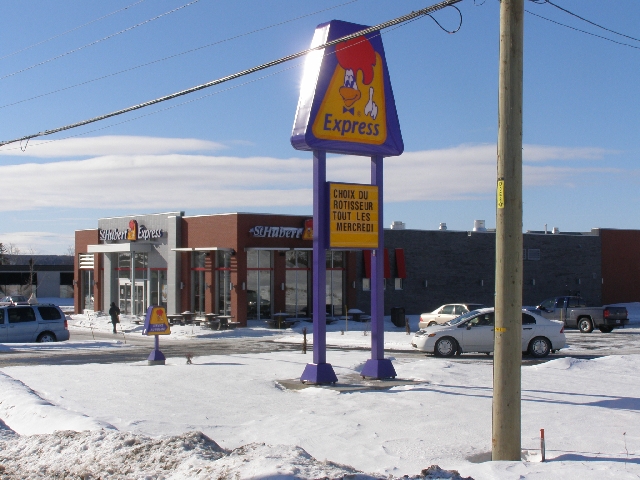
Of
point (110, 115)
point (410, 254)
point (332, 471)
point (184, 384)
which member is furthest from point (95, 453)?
point (410, 254)

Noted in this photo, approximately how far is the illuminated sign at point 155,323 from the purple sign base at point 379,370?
5742 millimetres

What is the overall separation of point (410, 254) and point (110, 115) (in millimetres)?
30525

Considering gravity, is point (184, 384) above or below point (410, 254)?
below

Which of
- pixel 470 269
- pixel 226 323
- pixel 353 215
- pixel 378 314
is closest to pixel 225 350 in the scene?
pixel 226 323

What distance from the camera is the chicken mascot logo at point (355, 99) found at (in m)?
14.6

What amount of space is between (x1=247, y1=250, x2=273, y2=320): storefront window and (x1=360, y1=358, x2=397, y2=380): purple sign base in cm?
2454

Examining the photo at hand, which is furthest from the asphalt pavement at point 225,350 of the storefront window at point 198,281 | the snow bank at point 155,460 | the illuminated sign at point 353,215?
the snow bank at point 155,460

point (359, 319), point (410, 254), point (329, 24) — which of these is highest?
point (329, 24)

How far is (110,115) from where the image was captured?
15.7 metres

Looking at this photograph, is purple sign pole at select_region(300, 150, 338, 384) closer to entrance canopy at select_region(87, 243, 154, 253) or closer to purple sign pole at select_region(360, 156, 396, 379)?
purple sign pole at select_region(360, 156, 396, 379)

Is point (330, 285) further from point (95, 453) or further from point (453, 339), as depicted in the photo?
point (95, 453)

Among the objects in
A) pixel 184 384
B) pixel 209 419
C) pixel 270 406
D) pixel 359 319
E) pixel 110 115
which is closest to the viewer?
pixel 209 419

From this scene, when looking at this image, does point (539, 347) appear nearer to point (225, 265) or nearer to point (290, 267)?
point (290, 267)

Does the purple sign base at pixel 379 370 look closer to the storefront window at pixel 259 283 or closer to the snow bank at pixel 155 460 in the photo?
the snow bank at pixel 155 460
